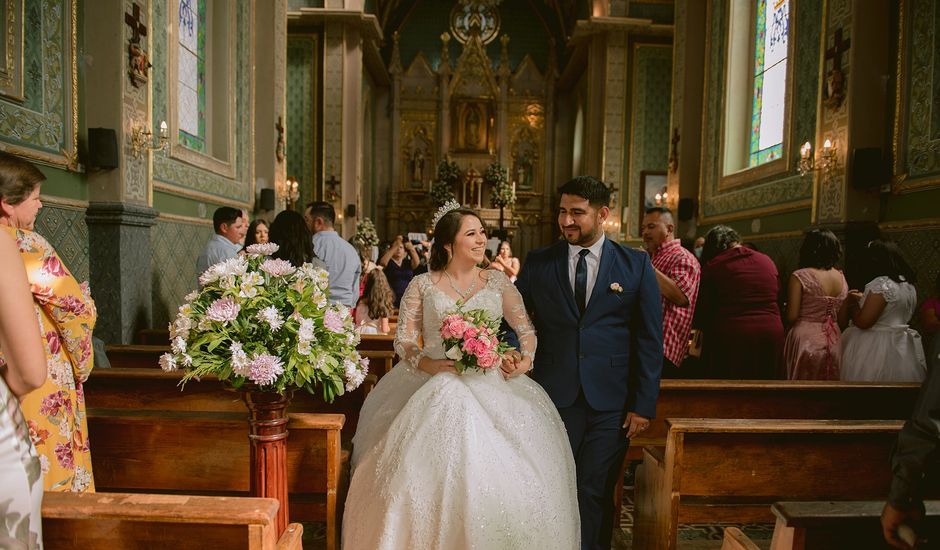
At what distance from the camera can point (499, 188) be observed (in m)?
15.7

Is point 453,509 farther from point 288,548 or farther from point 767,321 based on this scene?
point 767,321

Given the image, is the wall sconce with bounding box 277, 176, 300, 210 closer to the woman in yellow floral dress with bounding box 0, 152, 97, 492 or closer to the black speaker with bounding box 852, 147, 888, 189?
the woman in yellow floral dress with bounding box 0, 152, 97, 492

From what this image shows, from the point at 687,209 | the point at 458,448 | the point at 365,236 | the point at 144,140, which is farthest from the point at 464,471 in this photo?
the point at 687,209

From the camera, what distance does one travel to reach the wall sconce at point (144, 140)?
5.12m

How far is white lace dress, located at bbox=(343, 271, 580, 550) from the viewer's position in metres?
2.18

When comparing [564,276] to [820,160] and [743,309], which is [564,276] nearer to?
[743,309]

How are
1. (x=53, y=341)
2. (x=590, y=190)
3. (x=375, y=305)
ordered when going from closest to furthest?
(x=53, y=341) → (x=590, y=190) → (x=375, y=305)

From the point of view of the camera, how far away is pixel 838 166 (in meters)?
5.89

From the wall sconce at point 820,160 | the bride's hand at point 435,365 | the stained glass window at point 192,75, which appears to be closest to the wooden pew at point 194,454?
the bride's hand at point 435,365

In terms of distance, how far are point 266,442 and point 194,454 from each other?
2.29 feet

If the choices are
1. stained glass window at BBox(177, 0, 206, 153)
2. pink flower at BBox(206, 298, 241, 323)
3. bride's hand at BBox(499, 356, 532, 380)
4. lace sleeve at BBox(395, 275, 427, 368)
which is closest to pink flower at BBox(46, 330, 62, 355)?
pink flower at BBox(206, 298, 241, 323)

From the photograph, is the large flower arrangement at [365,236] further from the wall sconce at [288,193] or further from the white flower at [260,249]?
the white flower at [260,249]

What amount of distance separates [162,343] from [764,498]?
15.6 ft

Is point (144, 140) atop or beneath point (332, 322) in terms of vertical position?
atop
